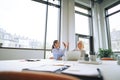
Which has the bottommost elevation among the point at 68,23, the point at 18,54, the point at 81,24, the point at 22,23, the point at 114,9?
the point at 18,54

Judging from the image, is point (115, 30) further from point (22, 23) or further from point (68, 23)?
point (22, 23)

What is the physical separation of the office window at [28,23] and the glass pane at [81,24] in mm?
1057

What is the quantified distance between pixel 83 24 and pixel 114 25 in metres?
1.51

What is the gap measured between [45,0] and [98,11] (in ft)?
10.3

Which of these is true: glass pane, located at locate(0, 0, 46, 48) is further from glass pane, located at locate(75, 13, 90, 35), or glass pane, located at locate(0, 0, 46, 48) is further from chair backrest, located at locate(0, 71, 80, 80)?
chair backrest, located at locate(0, 71, 80, 80)

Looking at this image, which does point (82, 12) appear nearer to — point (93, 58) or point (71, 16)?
point (71, 16)

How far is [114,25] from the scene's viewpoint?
5695mm

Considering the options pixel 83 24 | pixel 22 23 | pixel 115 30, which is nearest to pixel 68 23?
pixel 83 24

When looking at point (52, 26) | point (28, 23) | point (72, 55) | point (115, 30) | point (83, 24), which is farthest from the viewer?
point (83, 24)

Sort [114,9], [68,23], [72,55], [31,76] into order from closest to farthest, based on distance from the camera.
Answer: [31,76] < [72,55] < [68,23] < [114,9]

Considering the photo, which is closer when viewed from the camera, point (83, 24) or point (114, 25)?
point (114, 25)

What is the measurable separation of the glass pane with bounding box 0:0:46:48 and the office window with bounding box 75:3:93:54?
181cm

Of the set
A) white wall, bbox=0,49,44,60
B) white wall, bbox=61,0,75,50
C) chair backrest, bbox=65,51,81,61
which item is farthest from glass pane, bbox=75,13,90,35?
chair backrest, bbox=65,51,81,61

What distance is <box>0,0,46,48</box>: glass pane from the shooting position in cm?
376
